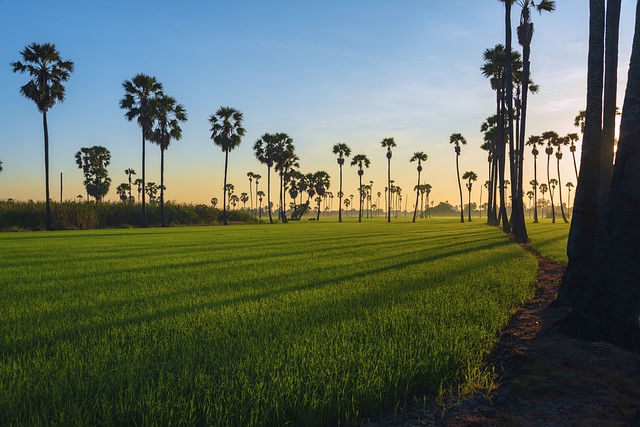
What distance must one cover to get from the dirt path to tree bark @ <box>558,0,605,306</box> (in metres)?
2.39

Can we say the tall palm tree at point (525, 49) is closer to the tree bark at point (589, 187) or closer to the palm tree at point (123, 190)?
the tree bark at point (589, 187)

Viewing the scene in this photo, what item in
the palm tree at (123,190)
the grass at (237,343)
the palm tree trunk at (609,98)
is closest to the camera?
the grass at (237,343)

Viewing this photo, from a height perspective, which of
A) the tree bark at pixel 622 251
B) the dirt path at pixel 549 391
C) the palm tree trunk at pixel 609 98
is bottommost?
the dirt path at pixel 549 391

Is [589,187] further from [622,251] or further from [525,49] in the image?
[525,49]

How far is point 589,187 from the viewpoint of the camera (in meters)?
8.50

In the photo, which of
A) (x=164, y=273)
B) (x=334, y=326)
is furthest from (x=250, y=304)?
(x=164, y=273)

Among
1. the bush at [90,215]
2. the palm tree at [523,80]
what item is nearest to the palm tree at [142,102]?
the bush at [90,215]

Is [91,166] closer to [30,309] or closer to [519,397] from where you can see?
[30,309]

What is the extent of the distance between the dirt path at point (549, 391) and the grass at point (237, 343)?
34 cm

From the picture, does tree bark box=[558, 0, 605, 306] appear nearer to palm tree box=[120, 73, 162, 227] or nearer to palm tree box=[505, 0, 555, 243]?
palm tree box=[505, 0, 555, 243]

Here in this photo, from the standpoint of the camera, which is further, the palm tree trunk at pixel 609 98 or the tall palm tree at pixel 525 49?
the tall palm tree at pixel 525 49

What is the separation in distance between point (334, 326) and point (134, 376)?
3.19m

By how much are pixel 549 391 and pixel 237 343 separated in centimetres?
408

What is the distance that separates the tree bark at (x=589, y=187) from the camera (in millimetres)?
8266
